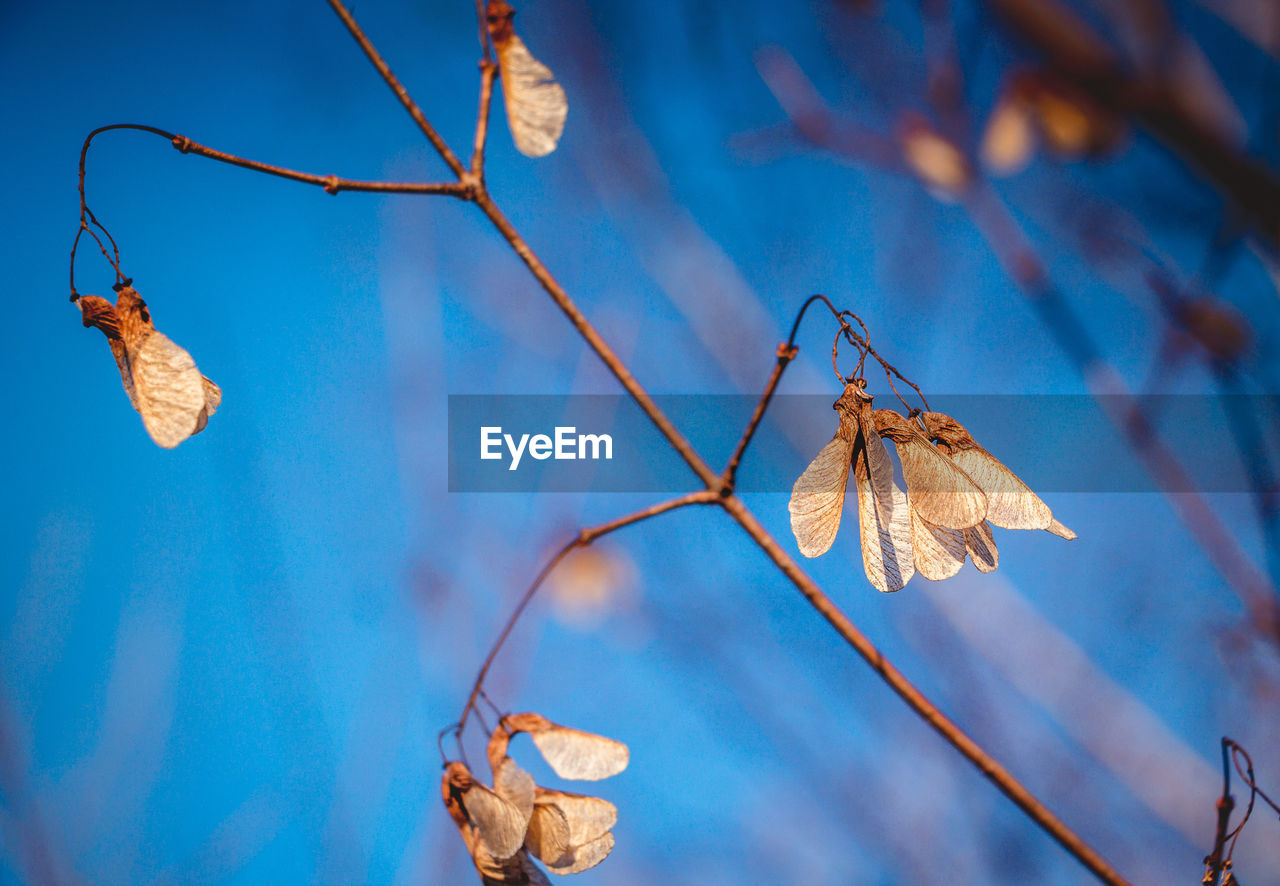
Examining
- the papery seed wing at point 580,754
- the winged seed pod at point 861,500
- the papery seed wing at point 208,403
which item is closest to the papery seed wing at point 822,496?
the winged seed pod at point 861,500

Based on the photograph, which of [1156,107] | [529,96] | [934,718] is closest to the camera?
[1156,107]

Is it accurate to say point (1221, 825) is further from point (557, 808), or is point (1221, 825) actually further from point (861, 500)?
point (557, 808)

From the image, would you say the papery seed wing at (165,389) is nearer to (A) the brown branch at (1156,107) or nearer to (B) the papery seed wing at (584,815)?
(B) the papery seed wing at (584,815)

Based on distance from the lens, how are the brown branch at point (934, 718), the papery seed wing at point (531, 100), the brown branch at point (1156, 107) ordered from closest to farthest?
the brown branch at point (1156, 107)
the brown branch at point (934, 718)
the papery seed wing at point (531, 100)

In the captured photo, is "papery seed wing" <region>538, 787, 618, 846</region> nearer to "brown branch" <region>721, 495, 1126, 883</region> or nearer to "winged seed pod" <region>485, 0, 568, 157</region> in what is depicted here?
"brown branch" <region>721, 495, 1126, 883</region>

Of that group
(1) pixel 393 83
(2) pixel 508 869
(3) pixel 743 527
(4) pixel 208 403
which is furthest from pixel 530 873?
(1) pixel 393 83
